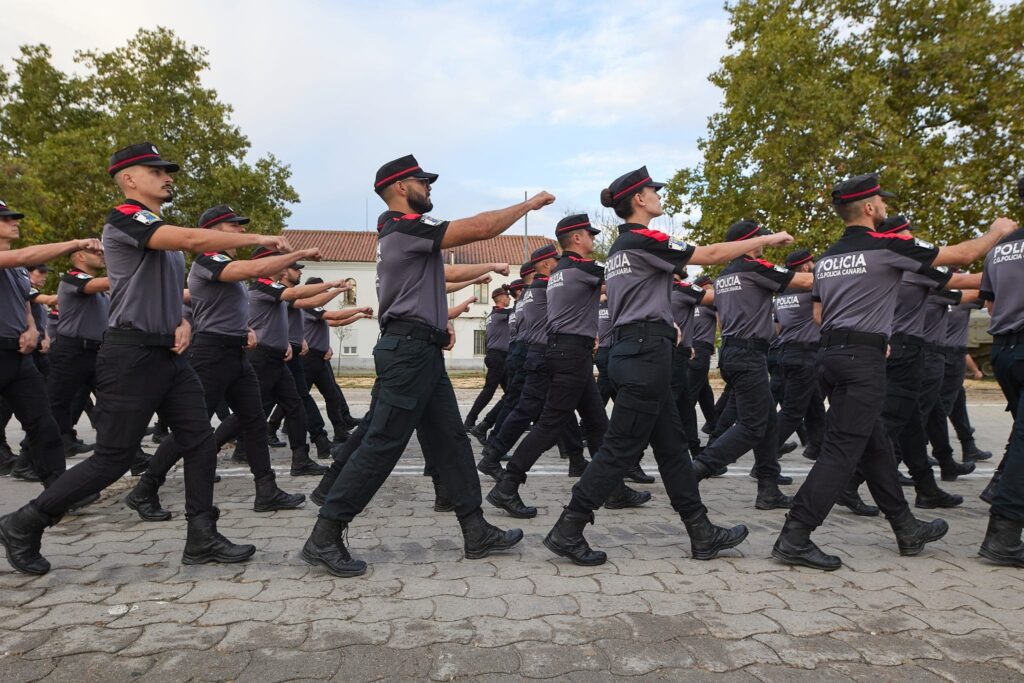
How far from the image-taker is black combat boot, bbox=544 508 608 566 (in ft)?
12.3

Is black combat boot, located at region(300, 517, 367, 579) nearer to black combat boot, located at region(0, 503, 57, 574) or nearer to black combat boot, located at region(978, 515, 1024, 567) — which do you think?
black combat boot, located at region(0, 503, 57, 574)

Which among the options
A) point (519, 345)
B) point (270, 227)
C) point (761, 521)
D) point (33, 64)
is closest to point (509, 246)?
point (270, 227)

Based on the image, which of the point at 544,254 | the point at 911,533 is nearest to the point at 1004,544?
the point at 911,533

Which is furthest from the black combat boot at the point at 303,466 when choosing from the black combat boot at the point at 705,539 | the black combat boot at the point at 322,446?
the black combat boot at the point at 705,539

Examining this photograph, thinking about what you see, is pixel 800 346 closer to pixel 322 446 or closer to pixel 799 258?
pixel 799 258

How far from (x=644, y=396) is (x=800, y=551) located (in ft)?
3.68

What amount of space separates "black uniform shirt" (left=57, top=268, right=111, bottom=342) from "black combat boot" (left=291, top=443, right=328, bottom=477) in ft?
6.95

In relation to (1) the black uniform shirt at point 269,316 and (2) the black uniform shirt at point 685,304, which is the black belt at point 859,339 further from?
(1) the black uniform shirt at point 269,316

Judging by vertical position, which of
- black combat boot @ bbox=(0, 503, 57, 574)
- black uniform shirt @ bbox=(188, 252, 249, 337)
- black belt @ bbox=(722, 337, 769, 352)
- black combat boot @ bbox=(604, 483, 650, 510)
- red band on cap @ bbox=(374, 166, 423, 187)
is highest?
red band on cap @ bbox=(374, 166, 423, 187)

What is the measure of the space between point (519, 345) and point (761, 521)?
4.17m

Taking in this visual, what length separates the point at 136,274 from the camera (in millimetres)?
3613

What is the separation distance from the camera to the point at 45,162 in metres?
21.1

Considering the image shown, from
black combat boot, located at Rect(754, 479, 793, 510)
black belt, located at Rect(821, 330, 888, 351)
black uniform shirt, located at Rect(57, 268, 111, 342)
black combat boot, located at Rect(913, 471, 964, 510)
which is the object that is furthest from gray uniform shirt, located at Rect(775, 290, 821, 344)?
black uniform shirt, located at Rect(57, 268, 111, 342)

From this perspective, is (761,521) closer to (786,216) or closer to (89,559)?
(89,559)
